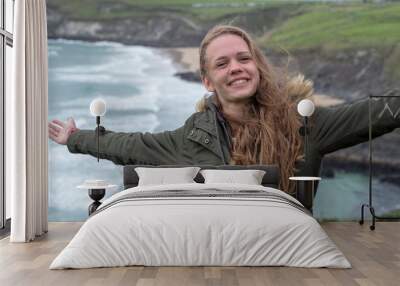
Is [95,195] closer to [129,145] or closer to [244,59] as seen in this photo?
[129,145]

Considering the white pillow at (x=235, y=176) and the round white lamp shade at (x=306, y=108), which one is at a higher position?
the round white lamp shade at (x=306, y=108)

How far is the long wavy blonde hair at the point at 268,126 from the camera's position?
23.1 ft

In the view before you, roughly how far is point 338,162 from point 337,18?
1747 millimetres

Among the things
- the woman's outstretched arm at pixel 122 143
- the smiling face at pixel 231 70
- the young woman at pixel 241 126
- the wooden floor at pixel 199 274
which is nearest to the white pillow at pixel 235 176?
the young woman at pixel 241 126

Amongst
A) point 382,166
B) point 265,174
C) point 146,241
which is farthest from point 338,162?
point 146,241

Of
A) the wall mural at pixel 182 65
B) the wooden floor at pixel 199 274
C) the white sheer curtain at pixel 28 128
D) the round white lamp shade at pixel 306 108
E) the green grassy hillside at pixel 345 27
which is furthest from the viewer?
the green grassy hillside at pixel 345 27

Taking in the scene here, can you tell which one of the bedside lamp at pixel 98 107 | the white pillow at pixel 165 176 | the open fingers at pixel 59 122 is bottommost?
the white pillow at pixel 165 176

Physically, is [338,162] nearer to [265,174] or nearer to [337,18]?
[265,174]

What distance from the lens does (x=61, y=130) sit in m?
7.47

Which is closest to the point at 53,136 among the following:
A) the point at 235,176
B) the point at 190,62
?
the point at 190,62

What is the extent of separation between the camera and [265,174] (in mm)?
6828

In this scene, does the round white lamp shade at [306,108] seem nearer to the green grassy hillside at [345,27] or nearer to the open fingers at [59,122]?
the green grassy hillside at [345,27]

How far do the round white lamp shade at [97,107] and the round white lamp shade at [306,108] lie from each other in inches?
88.0

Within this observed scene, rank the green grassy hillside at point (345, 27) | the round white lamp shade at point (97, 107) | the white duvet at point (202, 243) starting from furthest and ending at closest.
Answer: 1. the green grassy hillside at point (345, 27)
2. the round white lamp shade at point (97, 107)
3. the white duvet at point (202, 243)
